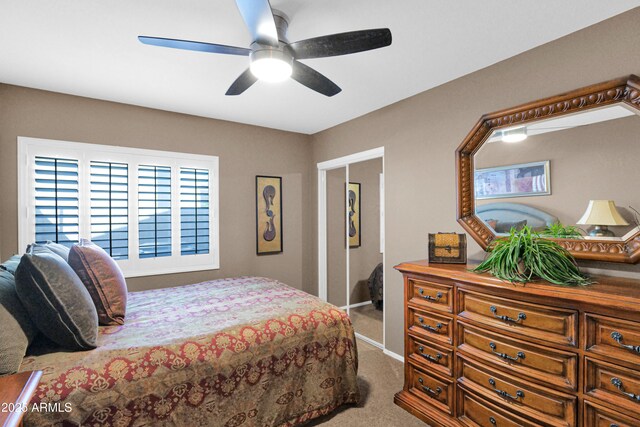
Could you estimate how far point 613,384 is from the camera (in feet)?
4.57

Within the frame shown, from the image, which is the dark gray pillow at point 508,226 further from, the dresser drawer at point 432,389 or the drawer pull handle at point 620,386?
the dresser drawer at point 432,389

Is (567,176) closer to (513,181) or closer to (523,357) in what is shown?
(513,181)

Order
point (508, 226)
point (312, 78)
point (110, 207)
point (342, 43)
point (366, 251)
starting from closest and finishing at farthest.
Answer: point (342, 43)
point (312, 78)
point (508, 226)
point (110, 207)
point (366, 251)

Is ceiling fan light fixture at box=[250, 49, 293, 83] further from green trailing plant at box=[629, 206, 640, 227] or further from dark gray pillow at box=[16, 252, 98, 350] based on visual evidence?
green trailing plant at box=[629, 206, 640, 227]

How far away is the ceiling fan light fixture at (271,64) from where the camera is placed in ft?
5.68

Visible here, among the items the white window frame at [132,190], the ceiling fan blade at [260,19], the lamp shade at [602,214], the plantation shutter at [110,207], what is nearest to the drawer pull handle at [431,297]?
the lamp shade at [602,214]

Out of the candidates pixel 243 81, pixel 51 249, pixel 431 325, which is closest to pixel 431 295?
pixel 431 325

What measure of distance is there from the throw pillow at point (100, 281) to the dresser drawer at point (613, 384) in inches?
104

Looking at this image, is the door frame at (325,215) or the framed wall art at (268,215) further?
the framed wall art at (268,215)

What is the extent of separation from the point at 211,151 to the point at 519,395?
11.8 ft

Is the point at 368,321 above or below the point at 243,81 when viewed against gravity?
below

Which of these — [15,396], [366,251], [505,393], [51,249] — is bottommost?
[505,393]

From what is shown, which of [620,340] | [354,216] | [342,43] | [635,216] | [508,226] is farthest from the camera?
[354,216]

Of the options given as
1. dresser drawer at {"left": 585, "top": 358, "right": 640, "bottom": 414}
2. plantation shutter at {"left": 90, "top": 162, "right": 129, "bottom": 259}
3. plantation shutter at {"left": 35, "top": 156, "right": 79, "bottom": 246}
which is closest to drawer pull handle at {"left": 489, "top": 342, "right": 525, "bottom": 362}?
dresser drawer at {"left": 585, "top": 358, "right": 640, "bottom": 414}
